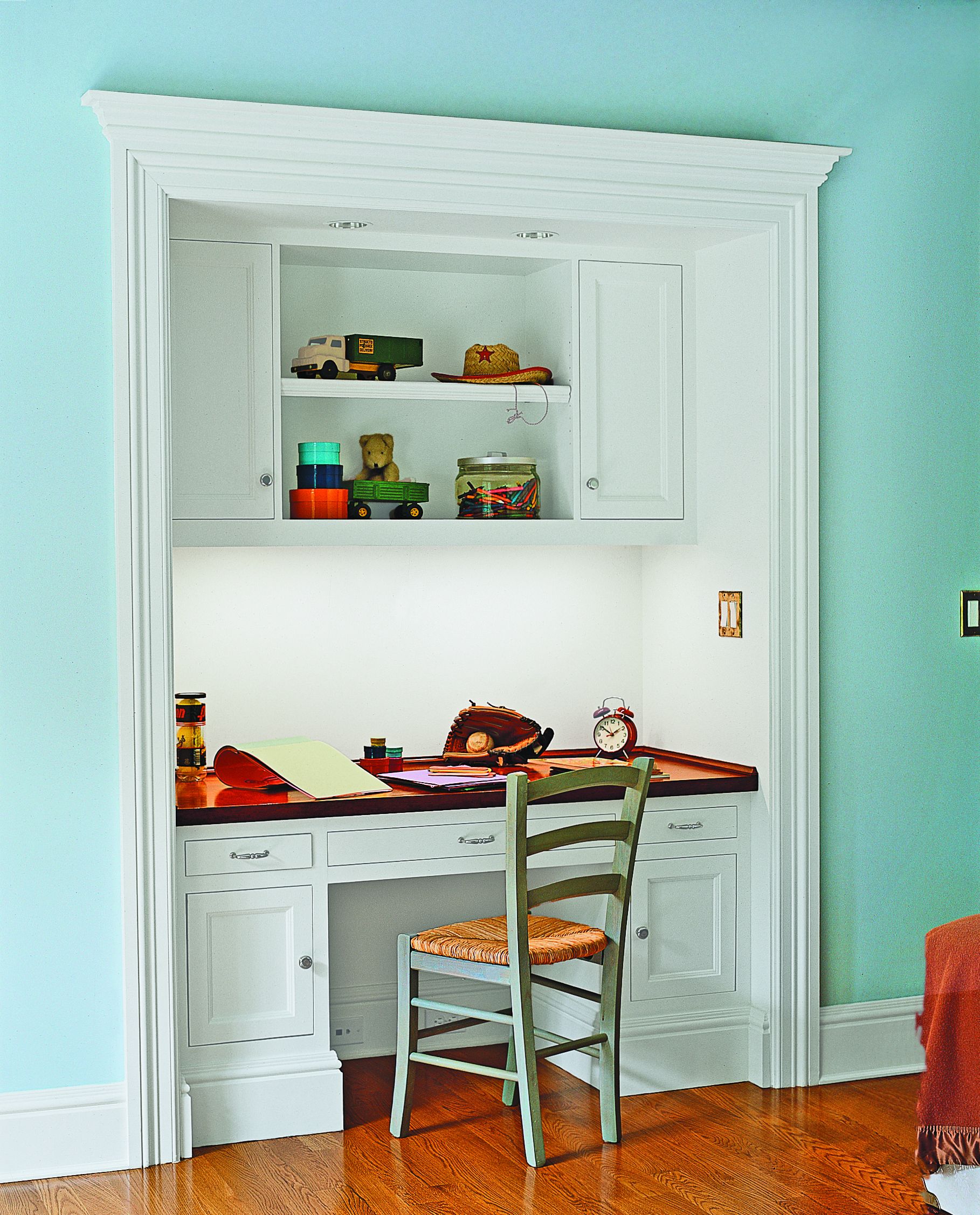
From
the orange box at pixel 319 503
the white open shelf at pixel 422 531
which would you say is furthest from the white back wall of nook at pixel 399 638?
the orange box at pixel 319 503

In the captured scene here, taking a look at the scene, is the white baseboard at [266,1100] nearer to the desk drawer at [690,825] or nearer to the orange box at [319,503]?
the desk drawer at [690,825]

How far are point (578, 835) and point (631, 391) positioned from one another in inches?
52.0

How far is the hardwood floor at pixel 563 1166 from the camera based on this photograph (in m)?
2.87

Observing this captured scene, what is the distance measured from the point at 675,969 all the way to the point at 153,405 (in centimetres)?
197

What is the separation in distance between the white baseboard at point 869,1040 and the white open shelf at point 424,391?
6.01 feet

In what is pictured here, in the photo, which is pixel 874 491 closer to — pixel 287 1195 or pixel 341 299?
pixel 341 299

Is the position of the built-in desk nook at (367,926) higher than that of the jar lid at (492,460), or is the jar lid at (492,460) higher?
the jar lid at (492,460)

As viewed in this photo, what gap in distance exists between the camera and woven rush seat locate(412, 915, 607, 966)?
3.09 meters

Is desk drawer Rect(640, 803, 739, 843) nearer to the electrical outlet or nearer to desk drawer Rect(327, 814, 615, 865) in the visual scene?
desk drawer Rect(327, 814, 615, 865)

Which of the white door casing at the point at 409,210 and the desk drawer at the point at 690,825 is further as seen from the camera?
the desk drawer at the point at 690,825

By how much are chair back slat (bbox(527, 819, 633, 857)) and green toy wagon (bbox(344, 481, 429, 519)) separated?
3.32ft

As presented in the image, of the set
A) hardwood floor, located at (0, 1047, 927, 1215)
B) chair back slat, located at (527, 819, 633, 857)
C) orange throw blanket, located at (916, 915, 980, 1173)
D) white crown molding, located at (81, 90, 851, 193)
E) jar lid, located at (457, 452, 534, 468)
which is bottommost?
hardwood floor, located at (0, 1047, 927, 1215)

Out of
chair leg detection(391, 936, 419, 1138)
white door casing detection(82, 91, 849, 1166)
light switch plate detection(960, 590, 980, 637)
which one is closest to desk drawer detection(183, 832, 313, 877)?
white door casing detection(82, 91, 849, 1166)

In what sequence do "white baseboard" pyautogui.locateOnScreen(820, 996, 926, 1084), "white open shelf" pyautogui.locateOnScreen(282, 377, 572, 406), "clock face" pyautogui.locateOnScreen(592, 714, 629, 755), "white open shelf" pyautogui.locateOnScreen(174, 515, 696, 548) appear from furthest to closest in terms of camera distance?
1. "clock face" pyautogui.locateOnScreen(592, 714, 629, 755)
2. "white baseboard" pyautogui.locateOnScreen(820, 996, 926, 1084)
3. "white open shelf" pyautogui.locateOnScreen(282, 377, 572, 406)
4. "white open shelf" pyautogui.locateOnScreen(174, 515, 696, 548)
